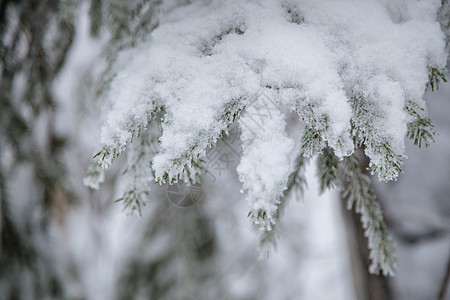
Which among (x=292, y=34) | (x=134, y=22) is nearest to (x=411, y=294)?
(x=292, y=34)

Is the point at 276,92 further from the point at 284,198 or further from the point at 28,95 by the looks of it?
the point at 28,95

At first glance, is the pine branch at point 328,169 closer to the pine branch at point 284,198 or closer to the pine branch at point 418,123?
the pine branch at point 284,198

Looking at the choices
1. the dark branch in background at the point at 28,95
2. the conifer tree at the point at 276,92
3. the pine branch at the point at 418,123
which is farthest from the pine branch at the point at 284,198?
the dark branch in background at the point at 28,95

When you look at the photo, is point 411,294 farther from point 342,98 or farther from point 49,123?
point 49,123

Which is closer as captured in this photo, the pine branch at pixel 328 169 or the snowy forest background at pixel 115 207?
the pine branch at pixel 328 169

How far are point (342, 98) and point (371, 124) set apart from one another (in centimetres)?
8

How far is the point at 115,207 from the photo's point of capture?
2156mm

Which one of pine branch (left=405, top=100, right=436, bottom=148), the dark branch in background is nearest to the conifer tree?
pine branch (left=405, top=100, right=436, bottom=148)

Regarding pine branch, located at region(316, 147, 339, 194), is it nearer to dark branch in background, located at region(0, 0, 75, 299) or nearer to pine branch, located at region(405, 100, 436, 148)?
pine branch, located at region(405, 100, 436, 148)

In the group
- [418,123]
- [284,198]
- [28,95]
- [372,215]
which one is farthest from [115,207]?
[418,123]

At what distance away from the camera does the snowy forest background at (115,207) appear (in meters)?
1.05

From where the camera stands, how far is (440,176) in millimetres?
1403

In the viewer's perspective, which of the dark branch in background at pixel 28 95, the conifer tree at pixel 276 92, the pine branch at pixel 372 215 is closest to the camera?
the conifer tree at pixel 276 92

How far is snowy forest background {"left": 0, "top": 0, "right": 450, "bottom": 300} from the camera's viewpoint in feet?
3.45
